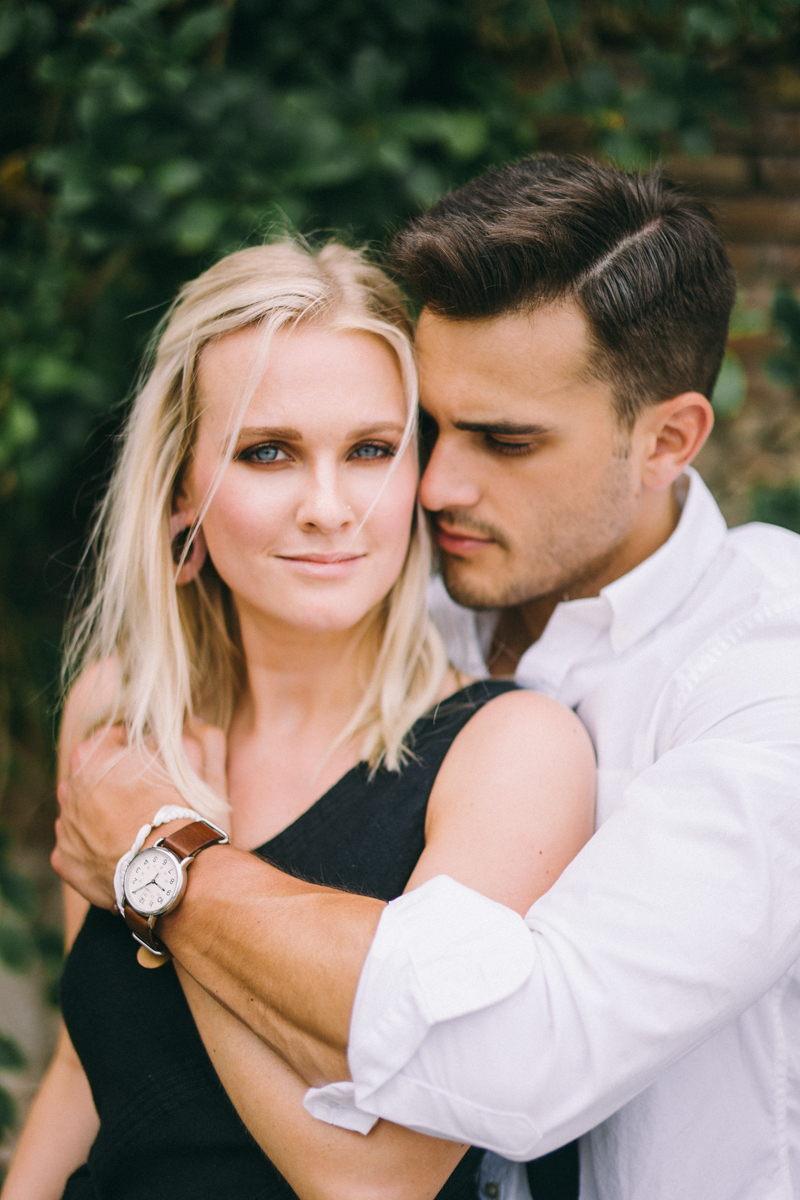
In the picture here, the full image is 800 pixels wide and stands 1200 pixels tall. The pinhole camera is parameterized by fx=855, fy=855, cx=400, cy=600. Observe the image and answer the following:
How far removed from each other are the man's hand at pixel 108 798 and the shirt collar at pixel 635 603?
656 millimetres

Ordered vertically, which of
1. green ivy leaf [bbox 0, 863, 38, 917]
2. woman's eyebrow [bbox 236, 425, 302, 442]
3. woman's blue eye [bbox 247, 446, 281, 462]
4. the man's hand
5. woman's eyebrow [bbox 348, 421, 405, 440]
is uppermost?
woman's eyebrow [bbox 236, 425, 302, 442]

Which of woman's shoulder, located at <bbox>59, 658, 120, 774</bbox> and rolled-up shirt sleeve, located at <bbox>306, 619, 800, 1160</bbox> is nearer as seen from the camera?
rolled-up shirt sleeve, located at <bbox>306, 619, 800, 1160</bbox>

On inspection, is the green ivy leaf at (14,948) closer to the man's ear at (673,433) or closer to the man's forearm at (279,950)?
the man's forearm at (279,950)

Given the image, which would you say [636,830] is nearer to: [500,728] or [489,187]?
[500,728]

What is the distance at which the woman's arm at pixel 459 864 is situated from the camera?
1066mm

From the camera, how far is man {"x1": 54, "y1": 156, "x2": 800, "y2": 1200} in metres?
1.00

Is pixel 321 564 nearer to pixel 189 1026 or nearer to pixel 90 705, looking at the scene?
pixel 90 705

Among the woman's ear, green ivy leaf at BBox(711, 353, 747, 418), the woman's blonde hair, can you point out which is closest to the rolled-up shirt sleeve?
the woman's blonde hair

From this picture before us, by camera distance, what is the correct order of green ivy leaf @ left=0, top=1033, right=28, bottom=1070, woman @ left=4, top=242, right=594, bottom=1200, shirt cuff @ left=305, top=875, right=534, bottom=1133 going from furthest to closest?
green ivy leaf @ left=0, top=1033, right=28, bottom=1070
woman @ left=4, top=242, right=594, bottom=1200
shirt cuff @ left=305, top=875, right=534, bottom=1133

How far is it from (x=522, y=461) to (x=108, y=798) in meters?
1.00

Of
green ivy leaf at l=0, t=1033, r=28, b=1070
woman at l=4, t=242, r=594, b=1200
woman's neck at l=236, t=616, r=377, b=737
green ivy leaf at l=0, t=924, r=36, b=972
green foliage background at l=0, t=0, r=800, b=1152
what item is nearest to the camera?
woman at l=4, t=242, r=594, b=1200

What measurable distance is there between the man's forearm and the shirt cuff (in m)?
0.03

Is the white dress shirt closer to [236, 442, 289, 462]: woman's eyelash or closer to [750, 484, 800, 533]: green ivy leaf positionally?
[236, 442, 289, 462]: woman's eyelash

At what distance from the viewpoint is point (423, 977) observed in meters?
0.99
